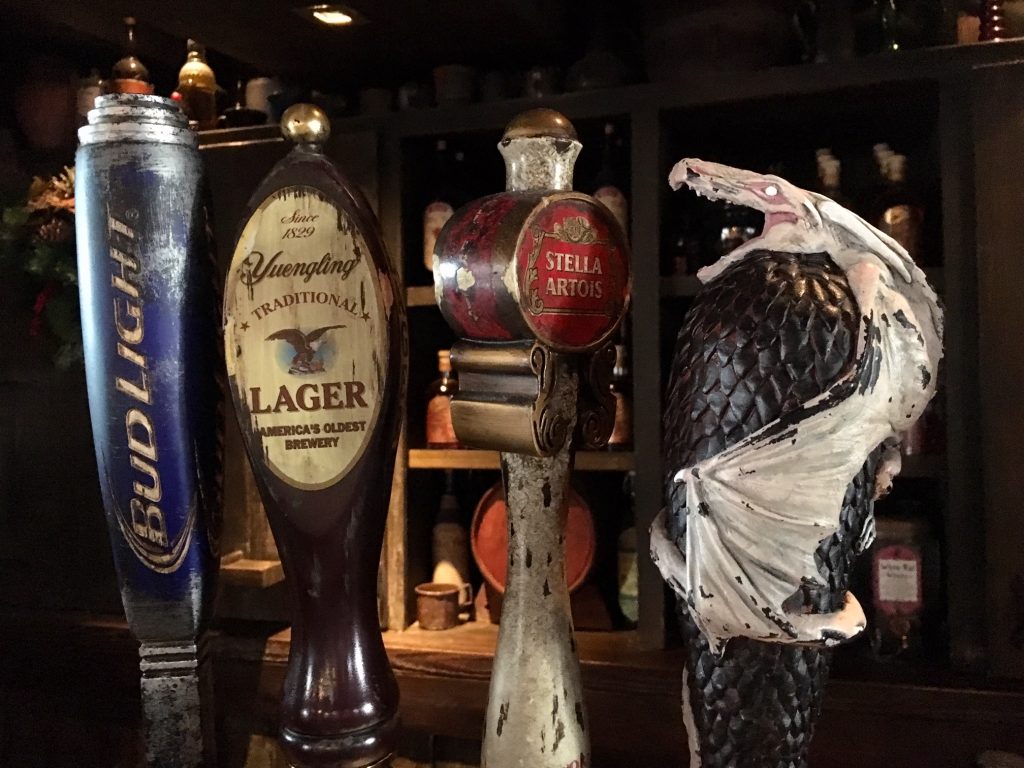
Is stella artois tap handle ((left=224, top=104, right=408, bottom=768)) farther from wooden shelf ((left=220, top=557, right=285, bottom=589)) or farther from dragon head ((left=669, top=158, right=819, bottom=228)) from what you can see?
wooden shelf ((left=220, top=557, right=285, bottom=589))

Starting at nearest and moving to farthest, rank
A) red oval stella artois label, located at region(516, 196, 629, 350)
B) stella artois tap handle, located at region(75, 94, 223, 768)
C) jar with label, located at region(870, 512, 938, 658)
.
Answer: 1. red oval stella artois label, located at region(516, 196, 629, 350)
2. stella artois tap handle, located at region(75, 94, 223, 768)
3. jar with label, located at region(870, 512, 938, 658)

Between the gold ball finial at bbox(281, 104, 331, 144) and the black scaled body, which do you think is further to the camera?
the gold ball finial at bbox(281, 104, 331, 144)

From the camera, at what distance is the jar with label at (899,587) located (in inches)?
53.9

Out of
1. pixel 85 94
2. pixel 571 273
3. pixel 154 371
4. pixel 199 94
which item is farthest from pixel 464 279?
pixel 85 94

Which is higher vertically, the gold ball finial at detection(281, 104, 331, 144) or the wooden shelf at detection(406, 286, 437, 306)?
the gold ball finial at detection(281, 104, 331, 144)

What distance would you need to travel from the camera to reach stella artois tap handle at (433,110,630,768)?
0.79 metres

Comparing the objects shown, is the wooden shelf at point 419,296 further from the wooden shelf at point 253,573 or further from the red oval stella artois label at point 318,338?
the red oval stella artois label at point 318,338

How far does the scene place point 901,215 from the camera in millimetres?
1395

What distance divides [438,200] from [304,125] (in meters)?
0.78

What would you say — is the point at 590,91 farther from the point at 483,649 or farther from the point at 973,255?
the point at 483,649

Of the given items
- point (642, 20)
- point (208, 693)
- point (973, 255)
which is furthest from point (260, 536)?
point (973, 255)

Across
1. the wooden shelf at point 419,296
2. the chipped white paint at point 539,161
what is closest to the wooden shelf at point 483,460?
the wooden shelf at point 419,296

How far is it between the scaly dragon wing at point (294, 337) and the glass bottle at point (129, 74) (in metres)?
1.00

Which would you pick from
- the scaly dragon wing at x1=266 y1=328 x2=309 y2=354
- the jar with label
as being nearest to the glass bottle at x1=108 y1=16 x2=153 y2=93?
the scaly dragon wing at x1=266 y1=328 x2=309 y2=354
